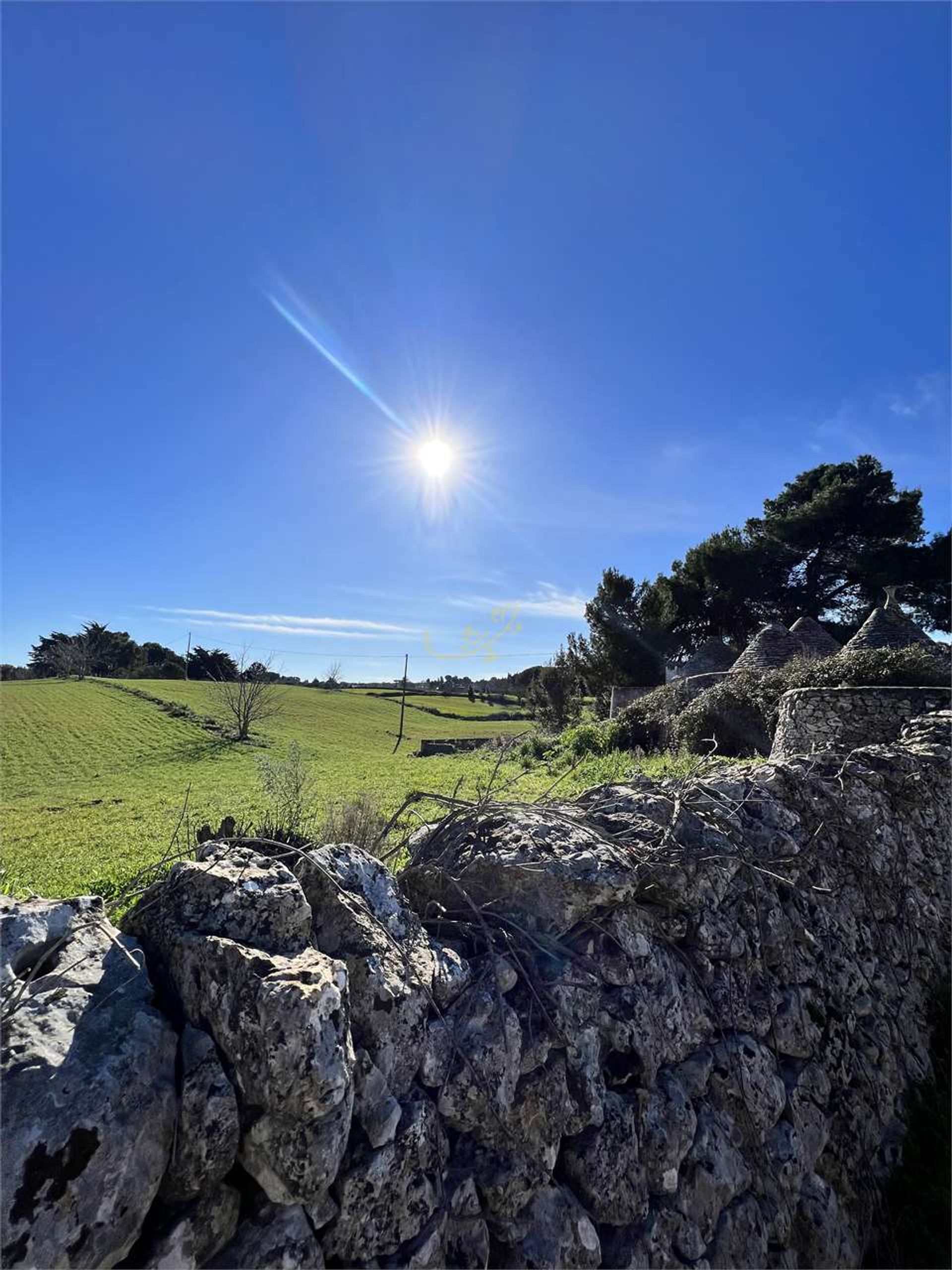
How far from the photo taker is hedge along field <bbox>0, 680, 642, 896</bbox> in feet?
29.4

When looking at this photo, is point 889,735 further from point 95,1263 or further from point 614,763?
point 95,1263

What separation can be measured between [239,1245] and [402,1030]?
64cm

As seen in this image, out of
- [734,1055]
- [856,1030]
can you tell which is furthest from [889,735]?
[734,1055]

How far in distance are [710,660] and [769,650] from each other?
5498 millimetres

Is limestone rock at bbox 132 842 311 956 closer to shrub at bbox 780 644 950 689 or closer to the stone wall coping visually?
the stone wall coping

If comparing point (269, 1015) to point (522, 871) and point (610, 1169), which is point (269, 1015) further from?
point (610, 1169)

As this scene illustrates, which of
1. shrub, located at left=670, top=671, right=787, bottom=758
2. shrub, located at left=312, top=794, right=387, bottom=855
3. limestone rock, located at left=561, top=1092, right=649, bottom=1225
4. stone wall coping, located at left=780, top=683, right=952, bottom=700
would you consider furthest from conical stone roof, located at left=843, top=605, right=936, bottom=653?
limestone rock, located at left=561, top=1092, right=649, bottom=1225

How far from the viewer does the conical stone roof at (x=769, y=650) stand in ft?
55.6

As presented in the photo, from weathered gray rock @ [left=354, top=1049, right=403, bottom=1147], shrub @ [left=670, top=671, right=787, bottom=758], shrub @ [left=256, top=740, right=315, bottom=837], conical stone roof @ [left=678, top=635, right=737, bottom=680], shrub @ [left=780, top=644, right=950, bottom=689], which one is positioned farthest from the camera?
conical stone roof @ [left=678, top=635, right=737, bottom=680]

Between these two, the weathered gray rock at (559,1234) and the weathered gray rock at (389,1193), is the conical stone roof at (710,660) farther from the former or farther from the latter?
the weathered gray rock at (389,1193)

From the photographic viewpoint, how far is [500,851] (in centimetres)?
274

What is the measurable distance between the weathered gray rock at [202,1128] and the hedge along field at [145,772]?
2346 millimetres

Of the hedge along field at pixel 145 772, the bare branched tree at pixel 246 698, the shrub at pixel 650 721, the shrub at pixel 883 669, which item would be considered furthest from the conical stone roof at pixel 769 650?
the bare branched tree at pixel 246 698

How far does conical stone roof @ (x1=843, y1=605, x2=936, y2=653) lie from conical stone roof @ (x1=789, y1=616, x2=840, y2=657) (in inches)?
117
